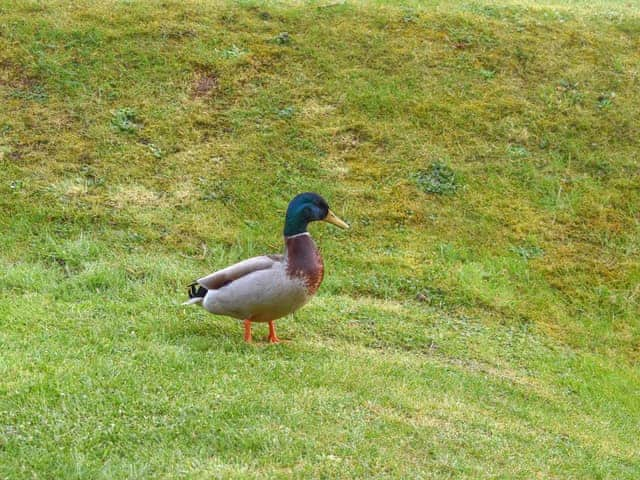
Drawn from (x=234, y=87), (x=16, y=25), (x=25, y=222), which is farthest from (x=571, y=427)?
(x=16, y=25)

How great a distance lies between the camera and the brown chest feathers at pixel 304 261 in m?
6.18

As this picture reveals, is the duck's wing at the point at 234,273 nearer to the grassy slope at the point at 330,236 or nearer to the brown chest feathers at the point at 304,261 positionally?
the brown chest feathers at the point at 304,261

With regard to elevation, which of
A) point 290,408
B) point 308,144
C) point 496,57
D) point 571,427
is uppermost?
point 496,57

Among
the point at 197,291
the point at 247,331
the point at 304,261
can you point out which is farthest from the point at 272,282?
the point at 197,291

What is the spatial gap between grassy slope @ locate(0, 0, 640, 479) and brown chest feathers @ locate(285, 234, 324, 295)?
0.59 metres

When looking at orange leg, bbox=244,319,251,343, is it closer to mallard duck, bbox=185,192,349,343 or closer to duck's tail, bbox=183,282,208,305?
mallard duck, bbox=185,192,349,343

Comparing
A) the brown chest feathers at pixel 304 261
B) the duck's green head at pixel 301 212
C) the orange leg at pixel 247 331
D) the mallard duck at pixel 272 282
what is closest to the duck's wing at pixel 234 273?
the mallard duck at pixel 272 282

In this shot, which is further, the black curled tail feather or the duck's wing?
the black curled tail feather

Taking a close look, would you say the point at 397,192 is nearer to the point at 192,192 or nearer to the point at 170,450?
the point at 192,192

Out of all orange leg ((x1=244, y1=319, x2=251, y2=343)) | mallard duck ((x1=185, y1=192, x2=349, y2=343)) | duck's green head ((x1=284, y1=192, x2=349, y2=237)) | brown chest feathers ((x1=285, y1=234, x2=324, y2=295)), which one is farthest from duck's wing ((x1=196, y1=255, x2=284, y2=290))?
orange leg ((x1=244, y1=319, x2=251, y2=343))

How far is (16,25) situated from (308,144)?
4512mm

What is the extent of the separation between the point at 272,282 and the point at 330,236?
2.88 meters

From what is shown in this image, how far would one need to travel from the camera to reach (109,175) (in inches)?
366

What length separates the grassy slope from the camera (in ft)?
16.8
